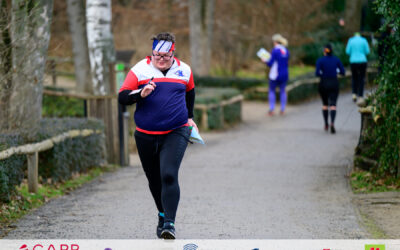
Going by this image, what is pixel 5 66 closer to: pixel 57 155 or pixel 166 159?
pixel 57 155

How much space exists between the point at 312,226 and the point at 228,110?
42.0 feet

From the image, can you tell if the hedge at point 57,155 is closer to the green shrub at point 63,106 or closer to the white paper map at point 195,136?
the white paper map at point 195,136

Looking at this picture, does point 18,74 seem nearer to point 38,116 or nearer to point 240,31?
point 38,116

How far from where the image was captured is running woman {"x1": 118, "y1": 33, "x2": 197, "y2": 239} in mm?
5953

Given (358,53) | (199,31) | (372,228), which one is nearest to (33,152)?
(372,228)

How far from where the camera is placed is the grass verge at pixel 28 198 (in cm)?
719

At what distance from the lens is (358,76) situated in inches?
700

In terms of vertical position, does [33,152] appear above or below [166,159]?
below

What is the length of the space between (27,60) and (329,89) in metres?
7.97

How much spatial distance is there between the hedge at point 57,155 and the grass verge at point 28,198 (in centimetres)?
10

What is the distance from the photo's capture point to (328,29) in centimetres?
3444

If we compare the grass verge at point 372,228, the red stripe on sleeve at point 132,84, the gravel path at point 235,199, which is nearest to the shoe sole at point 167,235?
the gravel path at point 235,199

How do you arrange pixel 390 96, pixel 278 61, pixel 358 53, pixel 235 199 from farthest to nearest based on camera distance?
1. pixel 278 61
2. pixel 358 53
3. pixel 235 199
4. pixel 390 96

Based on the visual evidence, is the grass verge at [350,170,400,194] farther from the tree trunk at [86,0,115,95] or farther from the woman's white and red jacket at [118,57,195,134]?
the tree trunk at [86,0,115,95]
